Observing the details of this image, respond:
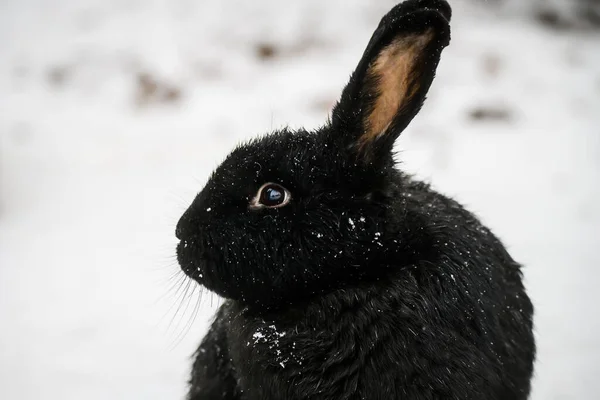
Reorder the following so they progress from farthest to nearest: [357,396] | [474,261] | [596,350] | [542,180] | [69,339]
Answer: [542,180]
[69,339]
[596,350]
[474,261]
[357,396]

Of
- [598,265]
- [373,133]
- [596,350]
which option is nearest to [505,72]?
[598,265]

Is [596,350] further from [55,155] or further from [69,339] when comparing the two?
[55,155]

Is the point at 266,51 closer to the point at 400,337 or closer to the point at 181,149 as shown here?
the point at 181,149

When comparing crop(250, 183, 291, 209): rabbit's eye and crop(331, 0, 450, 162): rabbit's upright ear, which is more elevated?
crop(331, 0, 450, 162): rabbit's upright ear

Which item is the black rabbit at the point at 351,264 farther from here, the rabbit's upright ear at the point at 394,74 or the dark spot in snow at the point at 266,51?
A: the dark spot in snow at the point at 266,51

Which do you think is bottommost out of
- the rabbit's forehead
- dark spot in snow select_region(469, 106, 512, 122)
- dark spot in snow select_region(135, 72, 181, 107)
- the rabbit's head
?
the rabbit's head

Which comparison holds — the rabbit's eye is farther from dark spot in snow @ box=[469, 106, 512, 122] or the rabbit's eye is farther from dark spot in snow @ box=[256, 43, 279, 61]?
dark spot in snow @ box=[256, 43, 279, 61]

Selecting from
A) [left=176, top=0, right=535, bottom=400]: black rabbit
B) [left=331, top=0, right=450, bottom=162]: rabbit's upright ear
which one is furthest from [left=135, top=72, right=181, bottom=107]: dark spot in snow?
[left=331, top=0, right=450, bottom=162]: rabbit's upright ear

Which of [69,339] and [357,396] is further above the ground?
[69,339]
